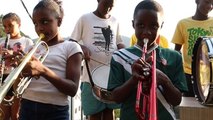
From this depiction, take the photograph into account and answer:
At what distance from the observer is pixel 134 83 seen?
74.5 inches

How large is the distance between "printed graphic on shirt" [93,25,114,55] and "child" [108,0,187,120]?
4.74ft

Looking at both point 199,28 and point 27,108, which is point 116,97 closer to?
point 27,108

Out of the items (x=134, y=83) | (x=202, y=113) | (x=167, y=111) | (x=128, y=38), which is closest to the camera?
(x=202, y=113)

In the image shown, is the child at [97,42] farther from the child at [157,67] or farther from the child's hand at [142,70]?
the child's hand at [142,70]

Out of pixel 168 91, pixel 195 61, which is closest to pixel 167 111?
pixel 168 91

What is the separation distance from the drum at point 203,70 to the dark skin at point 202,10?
1.74 m

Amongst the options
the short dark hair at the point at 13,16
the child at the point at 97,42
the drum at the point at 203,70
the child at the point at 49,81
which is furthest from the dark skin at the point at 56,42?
the short dark hair at the point at 13,16

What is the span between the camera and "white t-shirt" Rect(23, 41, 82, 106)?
2.28 metres

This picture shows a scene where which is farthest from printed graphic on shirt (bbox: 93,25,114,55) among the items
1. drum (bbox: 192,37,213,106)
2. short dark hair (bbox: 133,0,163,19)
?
drum (bbox: 192,37,213,106)

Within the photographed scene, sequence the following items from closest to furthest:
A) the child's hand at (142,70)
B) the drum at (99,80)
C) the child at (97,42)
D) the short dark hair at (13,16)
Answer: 1. the child's hand at (142,70)
2. the drum at (99,80)
3. the child at (97,42)
4. the short dark hair at (13,16)

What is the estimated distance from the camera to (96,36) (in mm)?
3594

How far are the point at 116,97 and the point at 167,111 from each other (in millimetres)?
272

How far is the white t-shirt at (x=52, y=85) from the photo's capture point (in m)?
2.28

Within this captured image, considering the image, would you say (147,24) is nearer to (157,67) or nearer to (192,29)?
(157,67)
